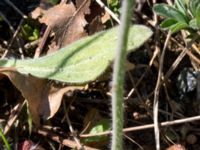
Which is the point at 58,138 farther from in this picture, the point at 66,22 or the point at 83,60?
the point at 66,22

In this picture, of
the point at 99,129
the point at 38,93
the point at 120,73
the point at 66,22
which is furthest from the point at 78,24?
the point at 120,73

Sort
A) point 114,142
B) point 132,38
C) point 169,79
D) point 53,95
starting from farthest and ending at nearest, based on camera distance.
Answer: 1. point 169,79
2. point 53,95
3. point 132,38
4. point 114,142

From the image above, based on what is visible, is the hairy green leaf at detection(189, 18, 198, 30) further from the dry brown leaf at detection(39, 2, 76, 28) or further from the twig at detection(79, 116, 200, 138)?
the dry brown leaf at detection(39, 2, 76, 28)

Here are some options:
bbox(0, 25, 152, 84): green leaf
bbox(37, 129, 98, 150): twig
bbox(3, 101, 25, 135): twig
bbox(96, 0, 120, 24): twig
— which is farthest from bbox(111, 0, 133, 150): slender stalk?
bbox(96, 0, 120, 24): twig

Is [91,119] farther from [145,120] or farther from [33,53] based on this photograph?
[33,53]

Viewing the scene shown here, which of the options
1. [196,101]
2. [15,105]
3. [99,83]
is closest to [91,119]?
[99,83]
